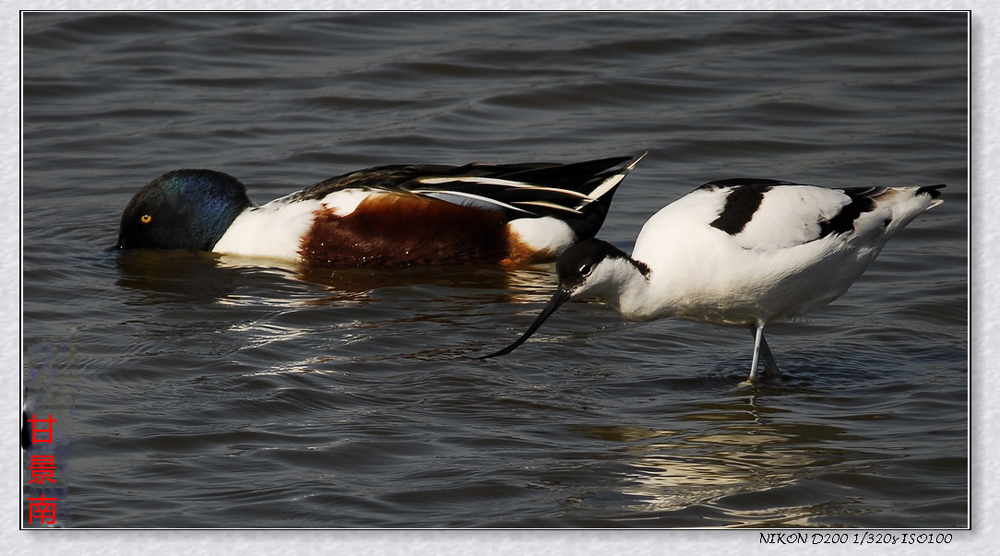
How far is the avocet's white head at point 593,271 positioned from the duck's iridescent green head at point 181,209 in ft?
10.9

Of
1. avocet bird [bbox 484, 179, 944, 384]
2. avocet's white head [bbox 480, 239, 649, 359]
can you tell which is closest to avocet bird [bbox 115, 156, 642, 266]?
avocet bird [bbox 484, 179, 944, 384]

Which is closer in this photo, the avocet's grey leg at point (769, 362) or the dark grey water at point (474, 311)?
the dark grey water at point (474, 311)

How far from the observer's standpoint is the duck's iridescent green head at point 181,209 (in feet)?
26.7

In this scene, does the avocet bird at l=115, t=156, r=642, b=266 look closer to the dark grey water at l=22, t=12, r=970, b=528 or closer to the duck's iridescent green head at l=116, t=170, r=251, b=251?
the duck's iridescent green head at l=116, t=170, r=251, b=251

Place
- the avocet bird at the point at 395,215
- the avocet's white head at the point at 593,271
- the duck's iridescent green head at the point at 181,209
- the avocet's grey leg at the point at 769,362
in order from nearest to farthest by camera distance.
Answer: the avocet's white head at the point at 593,271 < the avocet's grey leg at the point at 769,362 < the avocet bird at the point at 395,215 < the duck's iridescent green head at the point at 181,209

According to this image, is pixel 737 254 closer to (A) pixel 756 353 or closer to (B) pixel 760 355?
(A) pixel 756 353

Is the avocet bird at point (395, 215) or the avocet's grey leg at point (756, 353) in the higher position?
the avocet bird at point (395, 215)

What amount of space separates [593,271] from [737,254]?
609mm

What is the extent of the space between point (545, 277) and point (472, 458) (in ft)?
9.72

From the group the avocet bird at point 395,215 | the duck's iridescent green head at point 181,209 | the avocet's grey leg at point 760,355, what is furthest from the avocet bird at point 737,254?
the duck's iridescent green head at point 181,209

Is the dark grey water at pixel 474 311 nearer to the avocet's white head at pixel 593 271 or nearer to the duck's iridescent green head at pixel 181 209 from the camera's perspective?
the duck's iridescent green head at pixel 181 209

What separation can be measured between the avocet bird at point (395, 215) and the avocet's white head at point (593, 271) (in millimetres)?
2433

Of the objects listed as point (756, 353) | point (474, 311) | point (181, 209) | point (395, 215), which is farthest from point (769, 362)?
point (181, 209)

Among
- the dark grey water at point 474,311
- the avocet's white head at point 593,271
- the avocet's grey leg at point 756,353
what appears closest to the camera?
the dark grey water at point 474,311
